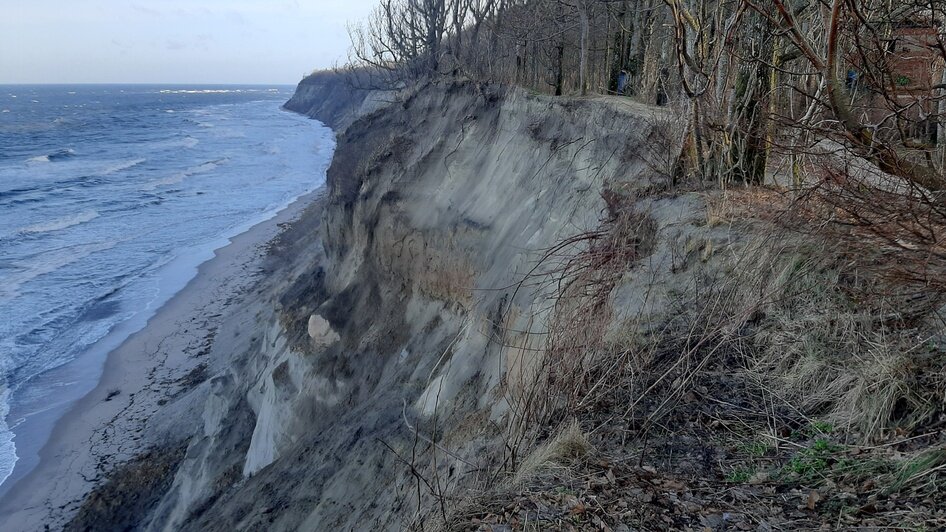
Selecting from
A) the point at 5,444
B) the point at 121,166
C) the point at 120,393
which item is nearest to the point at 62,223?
the point at 121,166

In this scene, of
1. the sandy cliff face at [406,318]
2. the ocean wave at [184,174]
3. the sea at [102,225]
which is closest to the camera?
the sandy cliff face at [406,318]

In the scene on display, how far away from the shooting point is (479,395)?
8531mm

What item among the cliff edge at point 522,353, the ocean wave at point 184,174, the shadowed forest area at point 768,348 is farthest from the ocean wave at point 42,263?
the shadowed forest area at point 768,348

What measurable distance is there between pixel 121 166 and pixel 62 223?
69.3ft

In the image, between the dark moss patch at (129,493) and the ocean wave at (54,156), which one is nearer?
the dark moss patch at (129,493)

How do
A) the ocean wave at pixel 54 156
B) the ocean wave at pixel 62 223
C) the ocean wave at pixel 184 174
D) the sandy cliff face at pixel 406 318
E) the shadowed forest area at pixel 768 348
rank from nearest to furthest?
the shadowed forest area at pixel 768 348 < the sandy cliff face at pixel 406 318 < the ocean wave at pixel 62 223 < the ocean wave at pixel 184 174 < the ocean wave at pixel 54 156

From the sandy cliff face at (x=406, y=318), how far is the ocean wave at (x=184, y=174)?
32.9m

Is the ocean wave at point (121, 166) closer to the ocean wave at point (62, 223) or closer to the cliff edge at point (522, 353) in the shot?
the ocean wave at point (62, 223)

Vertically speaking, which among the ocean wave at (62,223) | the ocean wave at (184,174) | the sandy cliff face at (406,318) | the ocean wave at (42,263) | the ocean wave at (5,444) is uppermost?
the sandy cliff face at (406,318)

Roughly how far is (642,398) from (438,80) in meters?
15.3

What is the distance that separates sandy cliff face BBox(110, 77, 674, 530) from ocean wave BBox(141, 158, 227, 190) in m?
32.9

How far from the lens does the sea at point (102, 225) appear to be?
21234 mm

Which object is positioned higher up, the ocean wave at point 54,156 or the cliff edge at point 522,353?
the cliff edge at point 522,353

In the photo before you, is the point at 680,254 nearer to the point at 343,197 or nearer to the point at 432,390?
the point at 432,390
